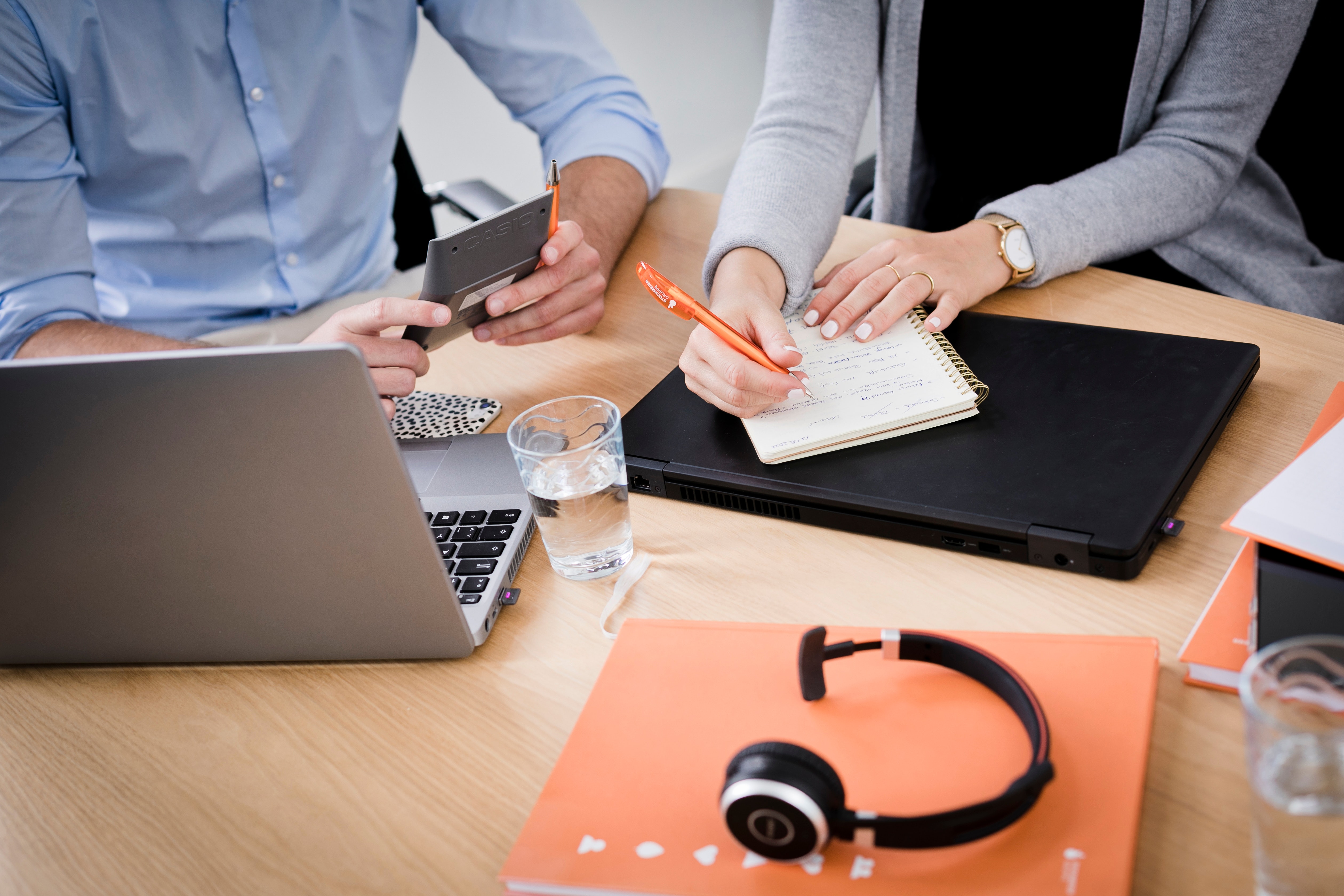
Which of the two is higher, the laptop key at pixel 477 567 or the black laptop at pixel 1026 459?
the black laptop at pixel 1026 459

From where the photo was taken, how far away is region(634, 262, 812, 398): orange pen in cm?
75

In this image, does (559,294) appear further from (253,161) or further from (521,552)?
(253,161)

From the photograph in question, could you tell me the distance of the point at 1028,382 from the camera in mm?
734

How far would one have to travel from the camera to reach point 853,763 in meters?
0.47

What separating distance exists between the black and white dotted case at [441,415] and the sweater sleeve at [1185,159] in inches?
23.0

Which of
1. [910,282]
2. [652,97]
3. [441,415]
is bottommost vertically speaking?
[652,97]

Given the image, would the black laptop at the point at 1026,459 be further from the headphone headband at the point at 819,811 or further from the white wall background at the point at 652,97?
the white wall background at the point at 652,97

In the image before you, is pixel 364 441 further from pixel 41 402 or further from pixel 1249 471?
pixel 1249 471

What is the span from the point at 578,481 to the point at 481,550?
0.11 m

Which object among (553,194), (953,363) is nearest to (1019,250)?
(953,363)

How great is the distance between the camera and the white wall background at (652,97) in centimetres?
254

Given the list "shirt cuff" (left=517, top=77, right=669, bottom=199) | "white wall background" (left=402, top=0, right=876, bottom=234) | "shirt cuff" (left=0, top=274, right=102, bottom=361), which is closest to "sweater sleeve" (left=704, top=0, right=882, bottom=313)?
"shirt cuff" (left=517, top=77, right=669, bottom=199)

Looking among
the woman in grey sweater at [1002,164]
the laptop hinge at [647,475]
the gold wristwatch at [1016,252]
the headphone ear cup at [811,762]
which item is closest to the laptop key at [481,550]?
the laptop hinge at [647,475]

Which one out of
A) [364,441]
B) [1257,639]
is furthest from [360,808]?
[1257,639]
